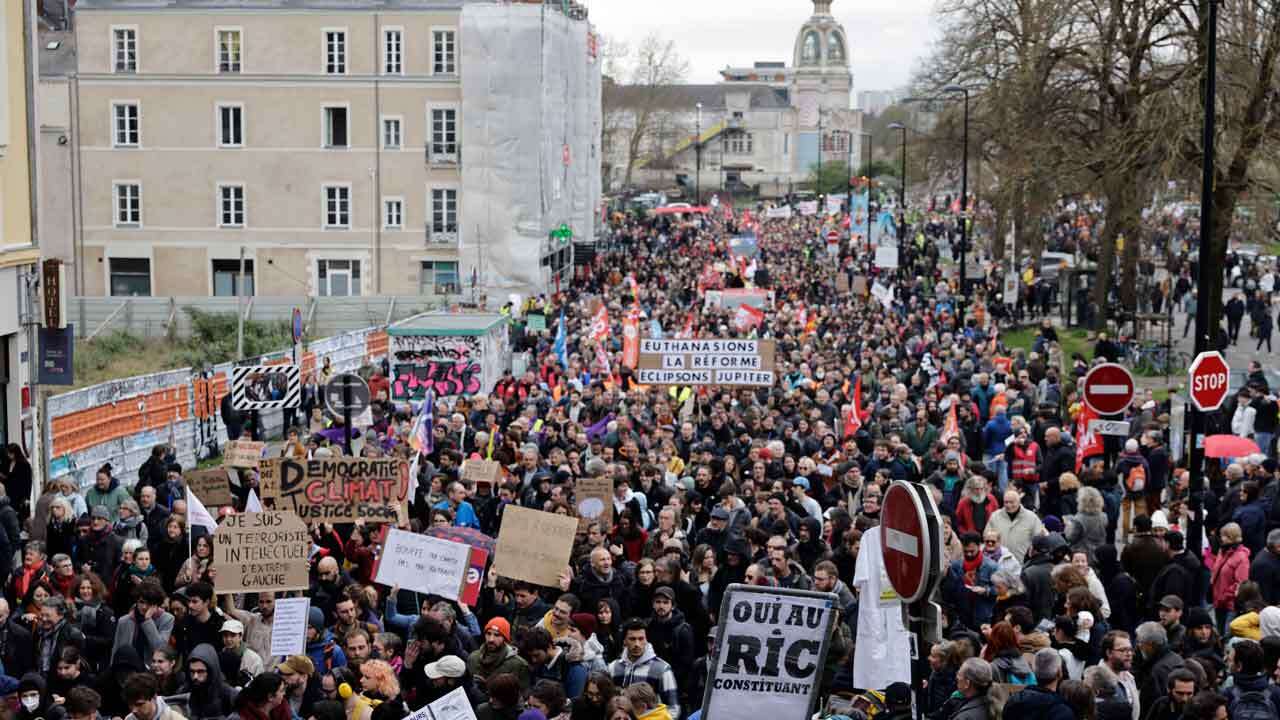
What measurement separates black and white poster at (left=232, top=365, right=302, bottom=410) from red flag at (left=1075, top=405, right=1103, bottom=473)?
432 inches

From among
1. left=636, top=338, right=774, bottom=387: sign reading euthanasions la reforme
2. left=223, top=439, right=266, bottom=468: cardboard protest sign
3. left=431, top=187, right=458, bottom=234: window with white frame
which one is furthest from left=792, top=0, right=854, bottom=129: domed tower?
left=223, top=439, right=266, bottom=468: cardboard protest sign

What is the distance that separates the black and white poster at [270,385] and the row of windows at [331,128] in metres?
30.5

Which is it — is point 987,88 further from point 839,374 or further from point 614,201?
point 614,201

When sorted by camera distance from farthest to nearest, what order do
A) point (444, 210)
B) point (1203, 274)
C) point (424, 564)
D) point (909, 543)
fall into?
point (444, 210) < point (1203, 274) < point (424, 564) < point (909, 543)

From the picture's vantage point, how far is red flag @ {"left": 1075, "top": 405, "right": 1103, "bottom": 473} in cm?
1895

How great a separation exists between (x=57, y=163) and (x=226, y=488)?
43.4 m

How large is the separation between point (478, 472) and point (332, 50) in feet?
138

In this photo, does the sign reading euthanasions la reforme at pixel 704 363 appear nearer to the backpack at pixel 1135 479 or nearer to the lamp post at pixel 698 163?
the backpack at pixel 1135 479

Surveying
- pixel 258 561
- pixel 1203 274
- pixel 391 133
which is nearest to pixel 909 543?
pixel 258 561

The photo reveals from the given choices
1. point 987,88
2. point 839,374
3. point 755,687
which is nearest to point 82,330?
point 987,88

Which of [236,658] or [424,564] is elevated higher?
[424,564]

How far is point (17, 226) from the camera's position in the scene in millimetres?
21641

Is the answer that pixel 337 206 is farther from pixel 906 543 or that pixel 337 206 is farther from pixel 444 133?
pixel 906 543

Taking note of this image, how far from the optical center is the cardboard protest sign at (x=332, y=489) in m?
14.1
